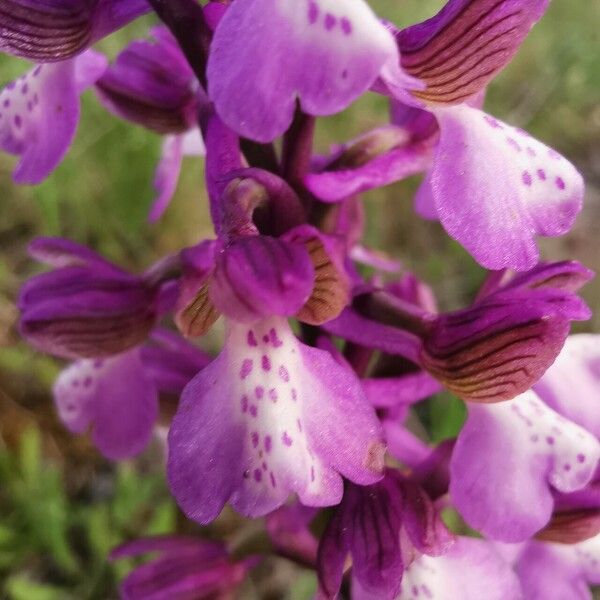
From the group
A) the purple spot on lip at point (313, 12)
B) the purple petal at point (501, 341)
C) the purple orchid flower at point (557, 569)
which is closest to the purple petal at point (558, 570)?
the purple orchid flower at point (557, 569)

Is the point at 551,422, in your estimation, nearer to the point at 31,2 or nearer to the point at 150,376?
the point at 150,376

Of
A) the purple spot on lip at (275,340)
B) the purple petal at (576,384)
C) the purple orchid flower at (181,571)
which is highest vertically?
the purple spot on lip at (275,340)

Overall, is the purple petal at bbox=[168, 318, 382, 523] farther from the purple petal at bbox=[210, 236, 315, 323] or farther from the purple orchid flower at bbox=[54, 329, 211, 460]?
the purple orchid flower at bbox=[54, 329, 211, 460]

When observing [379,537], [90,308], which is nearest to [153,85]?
[90,308]

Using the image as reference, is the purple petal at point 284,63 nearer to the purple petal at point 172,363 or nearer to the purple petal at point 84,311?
the purple petal at point 84,311

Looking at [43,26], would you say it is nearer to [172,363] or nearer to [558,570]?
[172,363]
